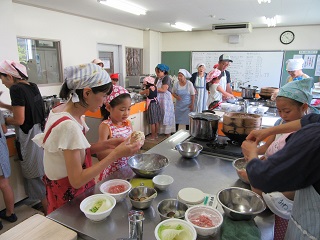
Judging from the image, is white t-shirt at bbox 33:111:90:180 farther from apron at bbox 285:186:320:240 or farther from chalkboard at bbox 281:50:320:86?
chalkboard at bbox 281:50:320:86

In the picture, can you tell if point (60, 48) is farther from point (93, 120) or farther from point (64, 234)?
point (64, 234)

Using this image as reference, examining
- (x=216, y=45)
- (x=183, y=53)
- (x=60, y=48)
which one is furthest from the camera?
(x=183, y=53)

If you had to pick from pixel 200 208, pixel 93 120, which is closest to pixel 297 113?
pixel 200 208

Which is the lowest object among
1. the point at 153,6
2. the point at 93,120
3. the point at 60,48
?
the point at 93,120

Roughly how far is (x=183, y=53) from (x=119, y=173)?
19.1 ft

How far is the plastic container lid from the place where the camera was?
100 cm

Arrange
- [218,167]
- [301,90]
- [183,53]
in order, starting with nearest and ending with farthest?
[301,90] < [218,167] < [183,53]

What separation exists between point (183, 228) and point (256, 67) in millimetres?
5782

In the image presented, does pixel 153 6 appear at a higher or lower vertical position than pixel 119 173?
higher

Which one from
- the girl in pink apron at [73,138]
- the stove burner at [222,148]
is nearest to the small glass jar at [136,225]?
the girl in pink apron at [73,138]

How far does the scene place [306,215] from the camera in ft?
2.29

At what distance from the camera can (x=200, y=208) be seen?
935 millimetres

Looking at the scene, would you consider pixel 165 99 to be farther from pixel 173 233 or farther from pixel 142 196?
pixel 173 233

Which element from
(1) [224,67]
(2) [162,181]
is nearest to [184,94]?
(1) [224,67]
